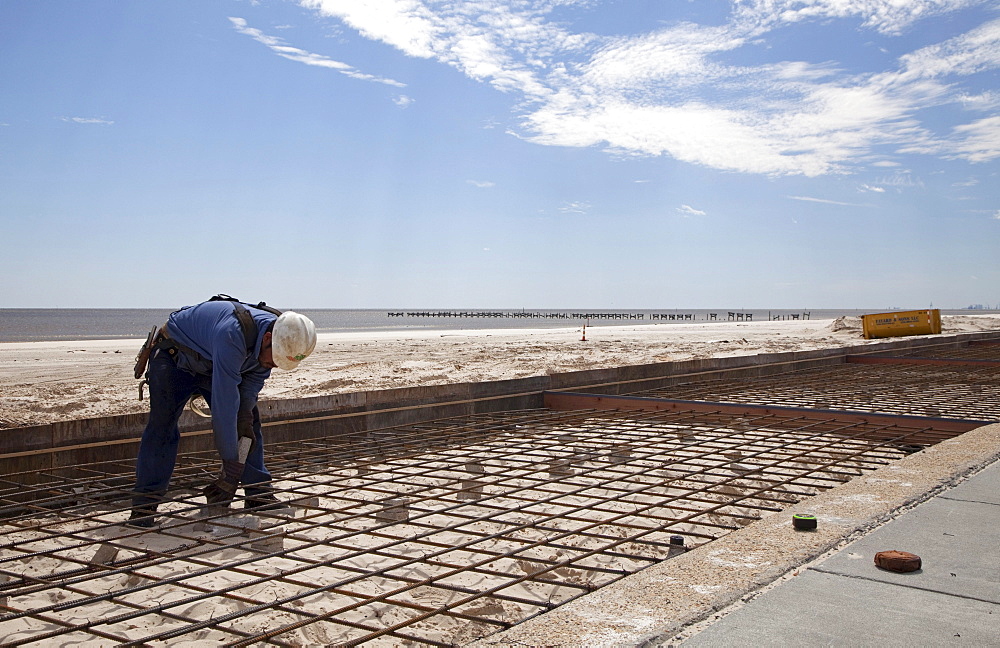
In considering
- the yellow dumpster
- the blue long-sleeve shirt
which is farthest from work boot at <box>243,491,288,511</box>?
the yellow dumpster

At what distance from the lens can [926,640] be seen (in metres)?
2.13

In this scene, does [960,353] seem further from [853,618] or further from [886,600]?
[853,618]

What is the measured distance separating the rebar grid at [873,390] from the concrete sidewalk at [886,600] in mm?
4614

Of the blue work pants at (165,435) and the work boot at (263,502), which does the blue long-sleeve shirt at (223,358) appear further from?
the work boot at (263,502)

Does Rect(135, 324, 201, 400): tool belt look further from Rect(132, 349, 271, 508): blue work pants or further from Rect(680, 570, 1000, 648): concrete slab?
Rect(680, 570, 1000, 648): concrete slab

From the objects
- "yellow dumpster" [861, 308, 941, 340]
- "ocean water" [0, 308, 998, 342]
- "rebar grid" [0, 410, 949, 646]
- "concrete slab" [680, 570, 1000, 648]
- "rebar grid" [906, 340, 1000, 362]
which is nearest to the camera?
"concrete slab" [680, 570, 1000, 648]

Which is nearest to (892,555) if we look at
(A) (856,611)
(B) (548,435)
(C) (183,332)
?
(A) (856,611)

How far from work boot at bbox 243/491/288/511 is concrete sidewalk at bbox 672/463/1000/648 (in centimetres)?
271

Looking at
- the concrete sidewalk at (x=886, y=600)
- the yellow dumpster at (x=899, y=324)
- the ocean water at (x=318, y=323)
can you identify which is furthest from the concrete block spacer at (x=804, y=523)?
the ocean water at (x=318, y=323)

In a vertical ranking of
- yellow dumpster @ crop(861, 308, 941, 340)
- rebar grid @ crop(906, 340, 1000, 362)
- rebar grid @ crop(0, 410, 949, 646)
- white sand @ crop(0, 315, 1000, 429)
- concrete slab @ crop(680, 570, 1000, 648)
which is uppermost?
yellow dumpster @ crop(861, 308, 941, 340)

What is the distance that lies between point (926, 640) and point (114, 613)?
2967mm

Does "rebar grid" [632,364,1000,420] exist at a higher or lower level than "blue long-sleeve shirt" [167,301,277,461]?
lower

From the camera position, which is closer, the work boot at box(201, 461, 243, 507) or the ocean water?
the work boot at box(201, 461, 243, 507)

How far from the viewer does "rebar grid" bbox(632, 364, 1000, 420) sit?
812 cm
